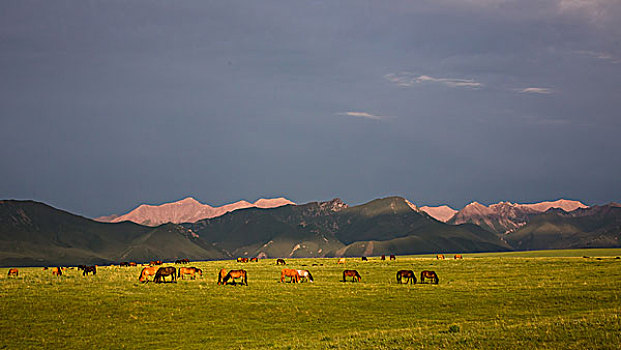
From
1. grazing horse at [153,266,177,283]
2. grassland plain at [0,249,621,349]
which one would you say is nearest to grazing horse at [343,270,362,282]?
grassland plain at [0,249,621,349]

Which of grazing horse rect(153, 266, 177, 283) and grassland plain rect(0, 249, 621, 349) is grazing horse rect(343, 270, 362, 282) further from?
grazing horse rect(153, 266, 177, 283)

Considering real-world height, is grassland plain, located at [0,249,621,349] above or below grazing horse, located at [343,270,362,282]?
below

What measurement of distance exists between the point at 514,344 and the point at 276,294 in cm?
2501

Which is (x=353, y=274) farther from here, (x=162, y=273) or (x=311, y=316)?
(x=311, y=316)

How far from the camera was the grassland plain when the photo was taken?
23359mm

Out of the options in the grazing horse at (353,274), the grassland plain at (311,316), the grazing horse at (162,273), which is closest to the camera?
the grassland plain at (311,316)

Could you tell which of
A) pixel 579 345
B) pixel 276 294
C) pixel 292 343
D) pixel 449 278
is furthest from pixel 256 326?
pixel 449 278

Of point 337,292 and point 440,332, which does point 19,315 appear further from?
point 440,332

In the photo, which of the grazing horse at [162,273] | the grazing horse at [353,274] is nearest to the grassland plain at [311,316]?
the grazing horse at [162,273]

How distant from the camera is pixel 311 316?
35156mm

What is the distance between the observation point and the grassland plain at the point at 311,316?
2336cm

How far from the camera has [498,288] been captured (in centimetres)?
4544

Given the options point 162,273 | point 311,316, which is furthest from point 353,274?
point 311,316

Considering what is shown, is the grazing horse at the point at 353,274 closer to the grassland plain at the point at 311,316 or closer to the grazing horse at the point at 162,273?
the grassland plain at the point at 311,316
